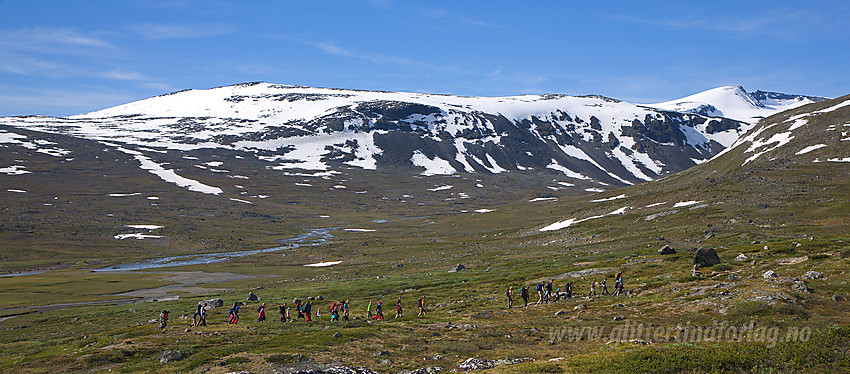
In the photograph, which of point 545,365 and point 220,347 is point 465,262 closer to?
point 220,347

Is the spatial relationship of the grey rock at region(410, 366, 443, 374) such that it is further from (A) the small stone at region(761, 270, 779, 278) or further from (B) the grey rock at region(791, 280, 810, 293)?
(A) the small stone at region(761, 270, 779, 278)

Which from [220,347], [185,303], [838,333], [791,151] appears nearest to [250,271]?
[185,303]

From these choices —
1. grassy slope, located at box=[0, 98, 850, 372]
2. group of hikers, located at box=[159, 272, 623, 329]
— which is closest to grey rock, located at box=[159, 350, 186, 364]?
grassy slope, located at box=[0, 98, 850, 372]

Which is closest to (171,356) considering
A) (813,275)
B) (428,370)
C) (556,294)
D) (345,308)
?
(428,370)

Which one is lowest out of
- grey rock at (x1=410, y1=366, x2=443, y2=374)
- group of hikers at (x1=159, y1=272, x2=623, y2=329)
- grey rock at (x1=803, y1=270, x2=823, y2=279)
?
group of hikers at (x1=159, y1=272, x2=623, y2=329)

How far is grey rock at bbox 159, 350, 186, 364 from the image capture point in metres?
31.4

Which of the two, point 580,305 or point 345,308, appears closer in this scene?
point 580,305

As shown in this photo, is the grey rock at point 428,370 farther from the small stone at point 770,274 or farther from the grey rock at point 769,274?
the small stone at point 770,274

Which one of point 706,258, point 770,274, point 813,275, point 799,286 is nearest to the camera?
point 799,286

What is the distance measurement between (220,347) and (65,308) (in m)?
61.4

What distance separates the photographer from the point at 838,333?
2181 cm

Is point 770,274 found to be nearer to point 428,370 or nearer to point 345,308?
point 428,370

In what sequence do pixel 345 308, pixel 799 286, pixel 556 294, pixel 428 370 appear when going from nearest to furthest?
pixel 428 370 → pixel 799 286 → pixel 345 308 → pixel 556 294

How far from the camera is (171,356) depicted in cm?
3170
